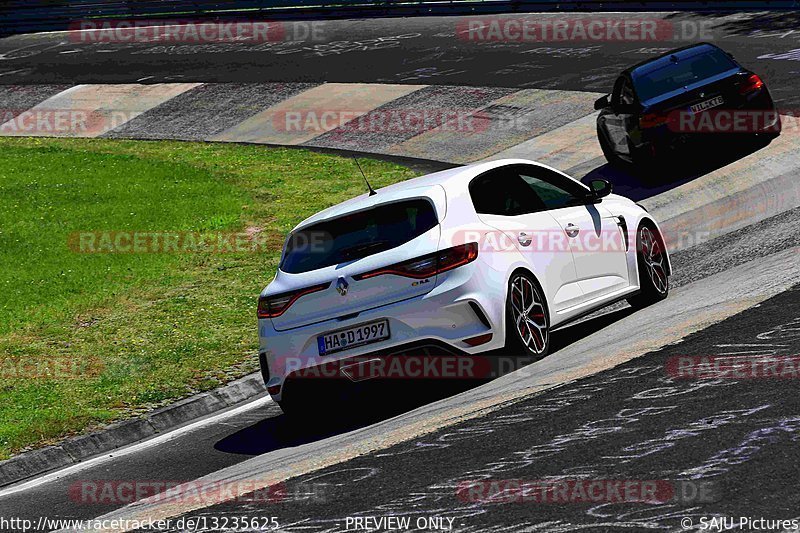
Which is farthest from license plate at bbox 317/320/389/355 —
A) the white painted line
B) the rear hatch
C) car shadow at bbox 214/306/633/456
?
the white painted line

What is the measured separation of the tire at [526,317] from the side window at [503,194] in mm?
589

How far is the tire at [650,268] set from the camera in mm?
10969

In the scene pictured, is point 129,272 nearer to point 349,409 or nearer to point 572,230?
point 349,409

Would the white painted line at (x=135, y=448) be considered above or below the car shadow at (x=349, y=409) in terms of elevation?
below

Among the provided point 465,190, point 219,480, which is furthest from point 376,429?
point 465,190

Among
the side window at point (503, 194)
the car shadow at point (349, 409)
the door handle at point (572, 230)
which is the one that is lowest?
the car shadow at point (349, 409)

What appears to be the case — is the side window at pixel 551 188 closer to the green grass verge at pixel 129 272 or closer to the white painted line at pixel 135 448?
the white painted line at pixel 135 448

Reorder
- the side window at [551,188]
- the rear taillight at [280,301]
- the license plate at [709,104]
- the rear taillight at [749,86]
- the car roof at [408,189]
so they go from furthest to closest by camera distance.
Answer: the rear taillight at [749,86] < the license plate at [709,104] < the side window at [551,188] < the car roof at [408,189] < the rear taillight at [280,301]

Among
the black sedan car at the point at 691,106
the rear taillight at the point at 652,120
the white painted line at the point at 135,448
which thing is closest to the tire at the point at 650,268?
the white painted line at the point at 135,448

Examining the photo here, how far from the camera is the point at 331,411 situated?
31.7 feet

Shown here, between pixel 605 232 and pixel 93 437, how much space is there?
14.2 ft

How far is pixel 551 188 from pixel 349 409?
96.7 inches

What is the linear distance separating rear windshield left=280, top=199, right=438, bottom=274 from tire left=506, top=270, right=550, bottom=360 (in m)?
0.77

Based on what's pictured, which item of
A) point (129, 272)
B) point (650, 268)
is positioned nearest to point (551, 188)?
point (650, 268)
